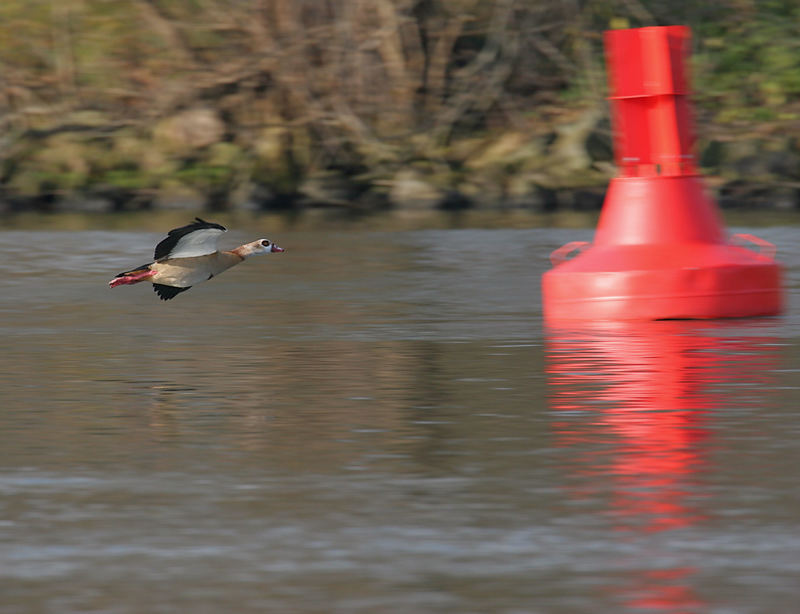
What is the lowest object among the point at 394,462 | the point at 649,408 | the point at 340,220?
the point at 340,220

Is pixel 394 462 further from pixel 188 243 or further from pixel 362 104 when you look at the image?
pixel 362 104

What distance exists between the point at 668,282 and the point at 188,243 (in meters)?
2.60

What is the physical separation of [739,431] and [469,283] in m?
6.81

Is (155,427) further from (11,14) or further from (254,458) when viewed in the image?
(11,14)

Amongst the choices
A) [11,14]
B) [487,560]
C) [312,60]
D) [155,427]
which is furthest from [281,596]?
[11,14]

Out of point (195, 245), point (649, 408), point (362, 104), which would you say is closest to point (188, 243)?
point (195, 245)

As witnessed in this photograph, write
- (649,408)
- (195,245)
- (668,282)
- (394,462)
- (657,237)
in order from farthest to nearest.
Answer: (195,245) < (657,237) < (668,282) < (649,408) < (394,462)

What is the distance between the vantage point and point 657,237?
35.8ft

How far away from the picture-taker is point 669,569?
5215mm

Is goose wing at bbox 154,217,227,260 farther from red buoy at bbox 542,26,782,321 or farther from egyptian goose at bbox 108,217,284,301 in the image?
red buoy at bbox 542,26,782,321

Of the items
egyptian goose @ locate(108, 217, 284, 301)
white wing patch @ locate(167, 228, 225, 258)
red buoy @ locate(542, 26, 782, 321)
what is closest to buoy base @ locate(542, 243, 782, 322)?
red buoy @ locate(542, 26, 782, 321)

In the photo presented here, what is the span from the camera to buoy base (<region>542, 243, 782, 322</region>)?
1077 centimetres

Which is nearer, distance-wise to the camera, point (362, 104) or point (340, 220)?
point (340, 220)

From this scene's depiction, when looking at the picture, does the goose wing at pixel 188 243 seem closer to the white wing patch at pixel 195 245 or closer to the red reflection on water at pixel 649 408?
the white wing patch at pixel 195 245
